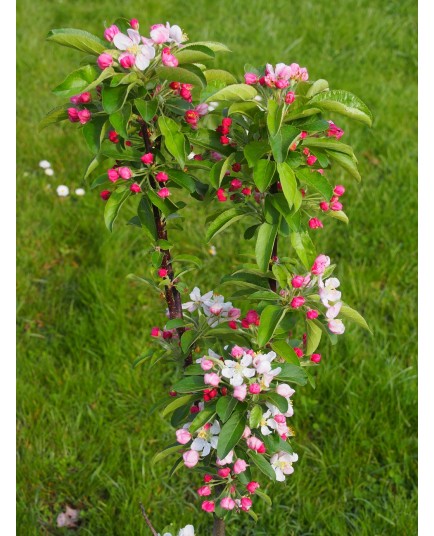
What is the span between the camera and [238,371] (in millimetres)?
1503

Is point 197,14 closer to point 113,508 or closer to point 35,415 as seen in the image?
point 35,415

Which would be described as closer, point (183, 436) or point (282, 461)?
point (183, 436)

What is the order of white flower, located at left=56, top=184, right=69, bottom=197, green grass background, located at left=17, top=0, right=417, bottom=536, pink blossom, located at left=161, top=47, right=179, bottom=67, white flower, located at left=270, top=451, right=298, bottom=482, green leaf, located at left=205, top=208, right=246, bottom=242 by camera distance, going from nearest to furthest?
pink blossom, located at left=161, top=47, right=179, bottom=67 → green leaf, located at left=205, top=208, right=246, bottom=242 → white flower, located at left=270, top=451, right=298, bottom=482 → green grass background, located at left=17, top=0, right=417, bottom=536 → white flower, located at left=56, top=184, right=69, bottom=197

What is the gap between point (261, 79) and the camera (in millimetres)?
1458

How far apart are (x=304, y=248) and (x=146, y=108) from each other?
45 cm

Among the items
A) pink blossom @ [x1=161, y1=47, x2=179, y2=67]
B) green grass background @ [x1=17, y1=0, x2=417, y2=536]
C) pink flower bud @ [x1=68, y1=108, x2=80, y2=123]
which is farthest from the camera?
green grass background @ [x1=17, y1=0, x2=417, y2=536]

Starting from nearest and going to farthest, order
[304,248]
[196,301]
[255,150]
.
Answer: [255,150] → [304,248] → [196,301]

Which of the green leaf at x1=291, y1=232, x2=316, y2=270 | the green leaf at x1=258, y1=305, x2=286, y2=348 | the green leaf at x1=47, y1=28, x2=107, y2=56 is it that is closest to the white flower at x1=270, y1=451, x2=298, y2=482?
the green leaf at x1=258, y1=305, x2=286, y2=348

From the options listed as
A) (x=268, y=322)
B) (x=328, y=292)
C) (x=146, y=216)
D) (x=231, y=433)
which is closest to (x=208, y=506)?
(x=231, y=433)

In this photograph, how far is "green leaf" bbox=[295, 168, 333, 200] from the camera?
146 cm

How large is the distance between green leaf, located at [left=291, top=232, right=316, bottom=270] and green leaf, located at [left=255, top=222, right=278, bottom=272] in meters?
0.05

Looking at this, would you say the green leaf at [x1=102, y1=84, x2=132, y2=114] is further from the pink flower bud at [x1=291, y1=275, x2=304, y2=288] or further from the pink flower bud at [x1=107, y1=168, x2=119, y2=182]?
the pink flower bud at [x1=291, y1=275, x2=304, y2=288]

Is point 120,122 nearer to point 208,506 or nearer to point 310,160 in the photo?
point 310,160

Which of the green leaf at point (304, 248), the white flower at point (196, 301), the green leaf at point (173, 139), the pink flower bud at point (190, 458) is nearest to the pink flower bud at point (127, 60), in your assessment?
the green leaf at point (173, 139)
